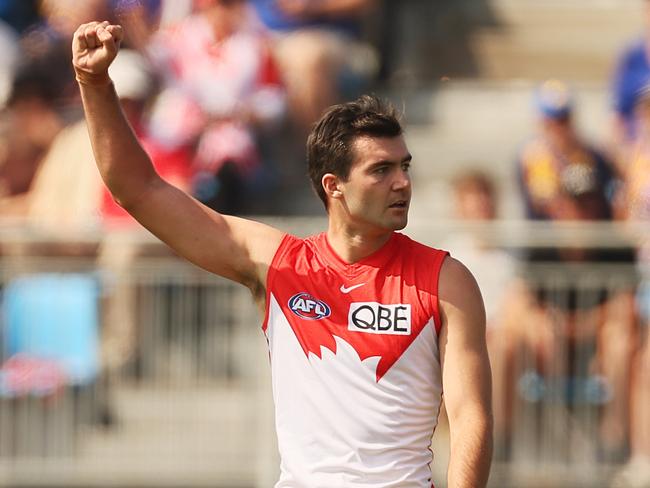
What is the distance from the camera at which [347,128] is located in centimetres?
496

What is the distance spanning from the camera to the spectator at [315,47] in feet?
39.8

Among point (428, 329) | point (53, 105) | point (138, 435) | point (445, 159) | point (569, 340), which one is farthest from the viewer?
point (445, 159)

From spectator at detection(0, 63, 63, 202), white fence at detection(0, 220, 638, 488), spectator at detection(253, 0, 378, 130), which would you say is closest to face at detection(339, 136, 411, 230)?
white fence at detection(0, 220, 638, 488)

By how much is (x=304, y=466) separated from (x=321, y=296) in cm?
61

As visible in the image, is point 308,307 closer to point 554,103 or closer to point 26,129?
point 554,103

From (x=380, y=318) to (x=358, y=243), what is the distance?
33cm

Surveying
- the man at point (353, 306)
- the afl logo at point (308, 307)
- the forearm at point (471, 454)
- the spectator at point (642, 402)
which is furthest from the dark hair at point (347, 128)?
the spectator at point (642, 402)

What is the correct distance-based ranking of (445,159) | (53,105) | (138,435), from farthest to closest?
(445,159)
(53,105)
(138,435)

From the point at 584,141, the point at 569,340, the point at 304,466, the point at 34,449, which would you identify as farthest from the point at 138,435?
the point at 304,466

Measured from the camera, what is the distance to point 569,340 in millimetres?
9641

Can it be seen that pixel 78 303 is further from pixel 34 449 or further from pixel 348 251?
pixel 348 251

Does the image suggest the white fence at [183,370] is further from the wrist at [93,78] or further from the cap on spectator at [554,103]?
the wrist at [93,78]

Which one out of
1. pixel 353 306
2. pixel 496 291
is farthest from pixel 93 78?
pixel 496 291

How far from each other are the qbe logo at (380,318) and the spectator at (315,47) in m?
7.27
